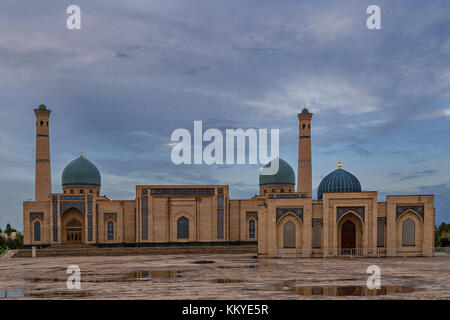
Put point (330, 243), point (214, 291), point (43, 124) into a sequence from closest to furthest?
1. point (214, 291)
2. point (330, 243)
3. point (43, 124)

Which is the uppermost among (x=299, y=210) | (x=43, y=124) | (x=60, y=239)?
(x=43, y=124)

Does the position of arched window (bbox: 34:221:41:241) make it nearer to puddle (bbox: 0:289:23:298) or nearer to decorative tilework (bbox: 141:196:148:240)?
decorative tilework (bbox: 141:196:148:240)

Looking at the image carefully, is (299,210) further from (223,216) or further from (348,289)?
(348,289)

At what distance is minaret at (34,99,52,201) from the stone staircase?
25.0ft

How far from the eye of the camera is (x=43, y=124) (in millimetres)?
47281

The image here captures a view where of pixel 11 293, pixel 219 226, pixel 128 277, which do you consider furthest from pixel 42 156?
pixel 11 293

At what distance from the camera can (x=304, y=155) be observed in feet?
161

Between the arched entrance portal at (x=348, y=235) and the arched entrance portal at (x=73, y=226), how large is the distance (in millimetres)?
24803

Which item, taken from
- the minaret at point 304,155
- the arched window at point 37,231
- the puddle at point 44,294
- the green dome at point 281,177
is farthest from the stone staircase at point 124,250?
the puddle at point 44,294

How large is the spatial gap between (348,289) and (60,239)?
33541mm

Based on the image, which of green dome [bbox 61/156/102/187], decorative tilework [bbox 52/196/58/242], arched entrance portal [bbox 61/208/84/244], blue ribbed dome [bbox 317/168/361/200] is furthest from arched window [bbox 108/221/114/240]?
blue ribbed dome [bbox 317/168/361/200]

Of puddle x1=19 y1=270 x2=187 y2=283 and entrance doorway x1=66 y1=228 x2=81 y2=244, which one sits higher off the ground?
puddle x1=19 y1=270 x2=187 y2=283

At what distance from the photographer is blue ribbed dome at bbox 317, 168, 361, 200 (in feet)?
118
